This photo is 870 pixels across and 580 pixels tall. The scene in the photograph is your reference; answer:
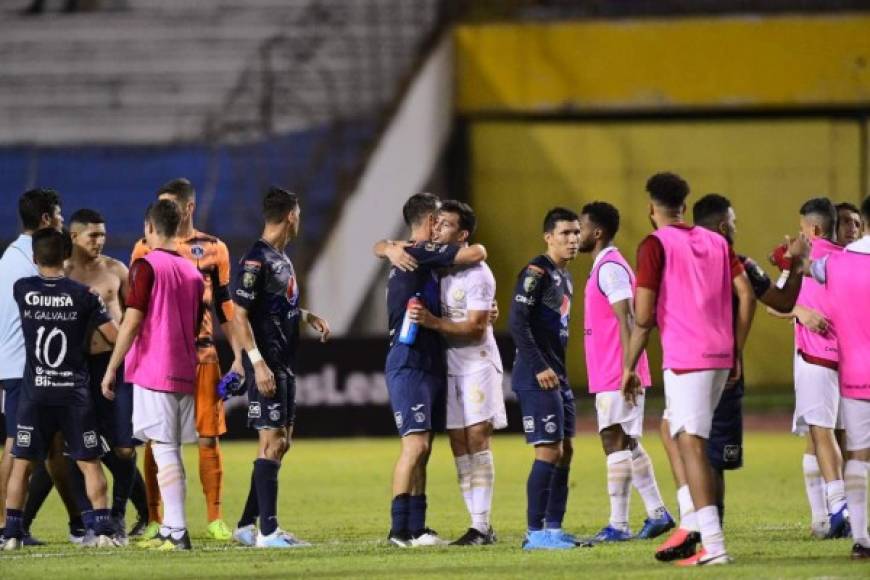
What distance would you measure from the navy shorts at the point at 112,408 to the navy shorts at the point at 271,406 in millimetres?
1092

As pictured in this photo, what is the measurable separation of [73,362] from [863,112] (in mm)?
19397

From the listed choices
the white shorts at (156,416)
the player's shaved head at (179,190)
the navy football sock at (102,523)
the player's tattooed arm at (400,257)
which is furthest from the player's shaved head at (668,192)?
the navy football sock at (102,523)

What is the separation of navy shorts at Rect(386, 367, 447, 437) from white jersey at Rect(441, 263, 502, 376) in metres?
0.20

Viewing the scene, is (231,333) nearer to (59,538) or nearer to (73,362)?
(73,362)

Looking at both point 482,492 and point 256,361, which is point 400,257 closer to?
point 256,361

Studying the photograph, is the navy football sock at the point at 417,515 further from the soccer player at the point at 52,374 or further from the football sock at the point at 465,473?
the soccer player at the point at 52,374

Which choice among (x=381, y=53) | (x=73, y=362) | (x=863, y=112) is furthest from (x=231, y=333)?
(x=863, y=112)

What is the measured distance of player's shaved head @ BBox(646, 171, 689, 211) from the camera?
9.74 metres

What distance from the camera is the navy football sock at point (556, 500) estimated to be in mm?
10781

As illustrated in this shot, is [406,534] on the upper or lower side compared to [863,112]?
lower

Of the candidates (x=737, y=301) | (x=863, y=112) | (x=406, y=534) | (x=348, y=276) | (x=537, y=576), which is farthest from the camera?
(x=863, y=112)

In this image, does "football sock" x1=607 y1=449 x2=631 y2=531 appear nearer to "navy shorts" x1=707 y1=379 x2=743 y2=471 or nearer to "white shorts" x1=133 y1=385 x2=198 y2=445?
"navy shorts" x1=707 y1=379 x2=743 y2=471

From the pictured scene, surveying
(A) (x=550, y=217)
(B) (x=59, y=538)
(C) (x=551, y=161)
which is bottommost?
(B) (x=59, y=538)

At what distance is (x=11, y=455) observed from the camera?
11297mm
